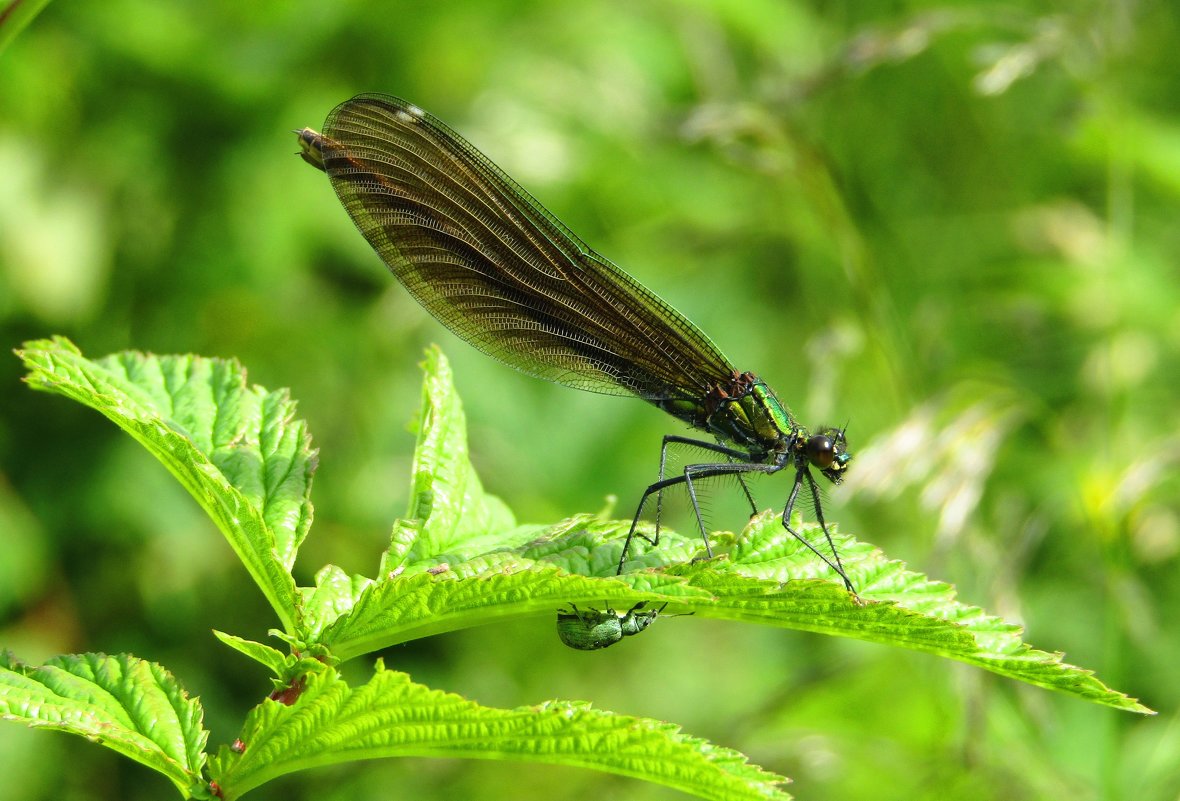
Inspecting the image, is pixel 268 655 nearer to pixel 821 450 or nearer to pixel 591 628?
pixel 591 628

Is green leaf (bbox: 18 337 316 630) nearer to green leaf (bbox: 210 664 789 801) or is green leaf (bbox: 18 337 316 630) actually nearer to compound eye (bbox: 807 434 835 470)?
green leaf (bbox: 210 664 789 801)

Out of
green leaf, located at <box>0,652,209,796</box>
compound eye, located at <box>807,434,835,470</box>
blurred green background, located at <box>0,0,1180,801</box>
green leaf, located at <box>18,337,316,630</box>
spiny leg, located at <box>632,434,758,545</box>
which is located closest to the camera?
green leaf, located at <box>0,652,209,796</box>

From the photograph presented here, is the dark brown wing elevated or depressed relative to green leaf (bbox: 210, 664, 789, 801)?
elevated

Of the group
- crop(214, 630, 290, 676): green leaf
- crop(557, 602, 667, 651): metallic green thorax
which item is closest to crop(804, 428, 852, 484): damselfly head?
crop(557, 602, 667, 651): metallic green thorax

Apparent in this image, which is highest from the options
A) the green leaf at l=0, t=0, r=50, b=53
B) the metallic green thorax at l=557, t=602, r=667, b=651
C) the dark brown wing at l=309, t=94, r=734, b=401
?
the dark brown wing at l=309, t=94, r=734, b=401

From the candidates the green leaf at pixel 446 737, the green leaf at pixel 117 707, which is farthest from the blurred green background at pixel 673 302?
the green leaf at pixel 117 707

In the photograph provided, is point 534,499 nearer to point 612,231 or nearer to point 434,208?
point 612,231

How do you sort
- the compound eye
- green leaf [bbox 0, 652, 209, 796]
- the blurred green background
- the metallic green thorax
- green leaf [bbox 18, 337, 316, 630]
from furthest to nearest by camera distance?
the blurred green background → the compound eye → the metallic green thorax → green leaf [bbox 18, 337, 316, 630] → green leaf [bbox 0, 652, 209, 796]
